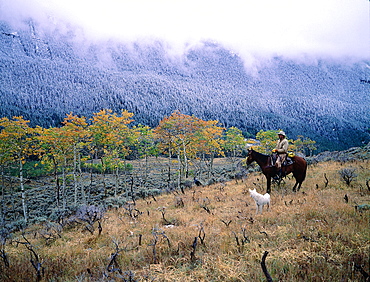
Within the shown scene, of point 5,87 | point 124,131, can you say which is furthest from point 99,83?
point 124,131

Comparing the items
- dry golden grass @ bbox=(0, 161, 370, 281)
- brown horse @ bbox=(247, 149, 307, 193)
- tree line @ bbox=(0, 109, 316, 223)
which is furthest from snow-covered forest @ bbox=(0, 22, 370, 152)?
dry golden grass @ bbox=(0, 161, 370, 281)

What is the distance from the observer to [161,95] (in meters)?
156

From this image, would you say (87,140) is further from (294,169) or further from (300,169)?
(300,169)

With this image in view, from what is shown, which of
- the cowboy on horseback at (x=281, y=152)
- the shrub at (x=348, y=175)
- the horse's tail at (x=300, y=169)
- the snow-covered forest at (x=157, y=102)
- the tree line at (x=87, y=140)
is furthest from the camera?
the snow-covered forest at (x=157, y=102)

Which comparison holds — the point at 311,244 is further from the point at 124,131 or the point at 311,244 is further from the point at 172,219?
the point at 124,131

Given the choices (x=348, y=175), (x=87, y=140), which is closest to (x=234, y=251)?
(x=348, y=175)

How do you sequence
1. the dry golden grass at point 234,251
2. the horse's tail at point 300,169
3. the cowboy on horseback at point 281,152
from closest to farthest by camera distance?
the dry golden grass at point 234,251 < the cowboy on horseback at point 281,152 < the horse's tail at point 300,169

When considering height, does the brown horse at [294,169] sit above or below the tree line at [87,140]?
above

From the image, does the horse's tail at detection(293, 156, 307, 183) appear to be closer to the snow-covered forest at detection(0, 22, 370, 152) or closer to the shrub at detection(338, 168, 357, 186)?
the shrub at detection(338, 168, 357, 186)

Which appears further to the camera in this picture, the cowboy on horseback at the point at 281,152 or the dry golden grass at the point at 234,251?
the cowboy on horseback at the point at 281,152

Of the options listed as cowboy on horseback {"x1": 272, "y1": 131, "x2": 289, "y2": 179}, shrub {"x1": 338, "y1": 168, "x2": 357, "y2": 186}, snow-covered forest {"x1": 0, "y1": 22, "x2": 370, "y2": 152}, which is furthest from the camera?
snow-covered forest {"x1": 0, "y1": 22, "x2": 370, "y2": 152}

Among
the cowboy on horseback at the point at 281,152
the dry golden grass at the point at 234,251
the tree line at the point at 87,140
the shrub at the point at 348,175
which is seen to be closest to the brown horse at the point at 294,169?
the cowboy on horseback at the point at 281,152

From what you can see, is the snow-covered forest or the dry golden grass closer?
the dry golden grass

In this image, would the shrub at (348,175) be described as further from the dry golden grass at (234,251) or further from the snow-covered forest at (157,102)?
the snow-covered forest at (157,102)
